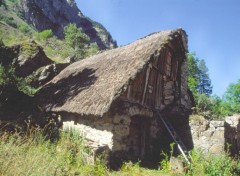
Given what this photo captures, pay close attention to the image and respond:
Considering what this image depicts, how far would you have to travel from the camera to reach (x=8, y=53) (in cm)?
1372

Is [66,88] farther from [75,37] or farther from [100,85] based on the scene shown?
[75,37]

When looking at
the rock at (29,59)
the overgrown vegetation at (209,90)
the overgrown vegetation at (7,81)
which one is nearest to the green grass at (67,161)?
the overgrown vegetation at (7,81)

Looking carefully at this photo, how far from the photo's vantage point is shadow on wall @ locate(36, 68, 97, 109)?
1076 centimetres

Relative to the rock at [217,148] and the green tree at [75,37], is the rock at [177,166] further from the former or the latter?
the green tree at [75,37]

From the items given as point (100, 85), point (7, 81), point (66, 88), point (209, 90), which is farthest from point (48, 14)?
point (100, 85)

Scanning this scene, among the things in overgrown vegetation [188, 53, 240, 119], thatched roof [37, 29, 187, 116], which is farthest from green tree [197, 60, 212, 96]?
thatched roof [37, 29, 187, 116]

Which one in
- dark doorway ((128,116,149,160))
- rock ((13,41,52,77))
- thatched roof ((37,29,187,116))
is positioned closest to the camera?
thatched roof ((37,29,187,116))

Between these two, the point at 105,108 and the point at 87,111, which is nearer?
the point at 105,108

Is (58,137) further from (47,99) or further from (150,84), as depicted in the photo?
(150,84)

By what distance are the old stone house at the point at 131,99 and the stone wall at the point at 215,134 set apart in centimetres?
44

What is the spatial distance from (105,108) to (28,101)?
631 centimetres

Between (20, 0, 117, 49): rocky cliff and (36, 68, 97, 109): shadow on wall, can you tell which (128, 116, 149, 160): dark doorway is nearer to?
(36, 68, 97, 109): shadow on wall

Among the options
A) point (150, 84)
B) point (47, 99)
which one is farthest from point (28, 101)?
point (150, 84)

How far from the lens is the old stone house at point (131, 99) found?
8758mm
